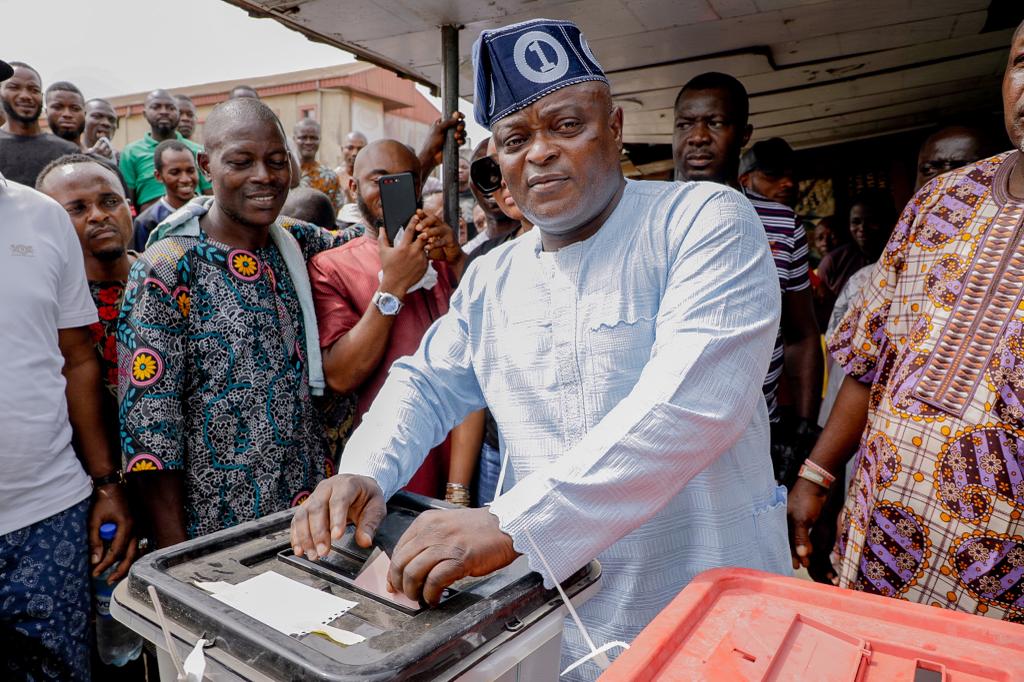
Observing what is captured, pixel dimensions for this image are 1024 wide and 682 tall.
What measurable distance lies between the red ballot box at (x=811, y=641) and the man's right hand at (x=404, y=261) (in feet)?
5.25

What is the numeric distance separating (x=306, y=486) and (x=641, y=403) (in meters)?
1.51

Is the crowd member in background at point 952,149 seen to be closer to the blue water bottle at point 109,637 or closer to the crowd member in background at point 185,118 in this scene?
the blue water bottle at point 109,637

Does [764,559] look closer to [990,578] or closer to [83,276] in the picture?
[990,578]

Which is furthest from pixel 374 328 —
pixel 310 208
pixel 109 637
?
pixel 310 208

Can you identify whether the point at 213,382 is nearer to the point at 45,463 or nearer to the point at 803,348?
the point at 45,463

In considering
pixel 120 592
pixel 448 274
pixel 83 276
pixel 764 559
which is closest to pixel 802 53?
pixel 448 274

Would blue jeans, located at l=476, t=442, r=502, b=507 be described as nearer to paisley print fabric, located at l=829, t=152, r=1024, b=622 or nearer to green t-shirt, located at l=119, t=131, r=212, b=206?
paisley print fabric, located at l=829, t=152, r=1024, b=622

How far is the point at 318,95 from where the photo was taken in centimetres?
1694

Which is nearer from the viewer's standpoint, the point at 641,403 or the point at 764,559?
the point at 641,403

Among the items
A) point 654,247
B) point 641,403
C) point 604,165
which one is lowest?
point 641,403

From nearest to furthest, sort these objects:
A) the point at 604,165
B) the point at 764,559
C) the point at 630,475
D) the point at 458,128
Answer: the point at 630,475 → the point at 764,559 → the point at 604,165 → the point at 458,128

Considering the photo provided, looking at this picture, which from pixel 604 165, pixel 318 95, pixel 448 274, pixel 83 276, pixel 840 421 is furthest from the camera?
pixel 318 95

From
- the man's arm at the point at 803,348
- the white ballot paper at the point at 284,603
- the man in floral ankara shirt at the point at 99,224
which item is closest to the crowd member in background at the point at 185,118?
the man in floral ankara shirt at the point at 99,224

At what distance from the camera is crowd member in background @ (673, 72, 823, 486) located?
103 inches
